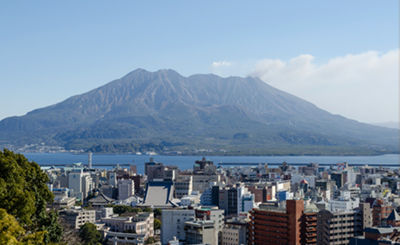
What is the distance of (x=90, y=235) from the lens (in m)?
22.7

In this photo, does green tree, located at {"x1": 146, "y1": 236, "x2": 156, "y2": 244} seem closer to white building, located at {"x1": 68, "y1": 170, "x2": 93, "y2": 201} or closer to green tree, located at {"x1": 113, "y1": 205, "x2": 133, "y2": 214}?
green tree, located at {"x1": 113, "y1": 205, "x2": 133, "y2": 214}

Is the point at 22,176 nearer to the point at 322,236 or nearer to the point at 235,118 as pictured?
the point at 322,236

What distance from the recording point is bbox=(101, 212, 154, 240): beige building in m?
24.0

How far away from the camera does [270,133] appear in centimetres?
15850

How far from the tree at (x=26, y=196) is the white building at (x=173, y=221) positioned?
45.2 feet

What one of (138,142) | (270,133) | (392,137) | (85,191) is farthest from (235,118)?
(85,191)

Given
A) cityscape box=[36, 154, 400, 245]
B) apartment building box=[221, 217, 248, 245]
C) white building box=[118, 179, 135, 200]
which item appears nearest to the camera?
cityscape box=[36, 154, 400, 245]

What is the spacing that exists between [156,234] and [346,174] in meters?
33.8

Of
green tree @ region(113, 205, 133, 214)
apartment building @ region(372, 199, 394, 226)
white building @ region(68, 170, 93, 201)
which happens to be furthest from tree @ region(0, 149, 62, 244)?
white building @ region(68, 170, 93, 201)

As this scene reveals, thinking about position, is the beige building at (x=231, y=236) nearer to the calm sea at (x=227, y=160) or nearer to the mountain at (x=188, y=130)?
the calm sea at (x=227, y=160)

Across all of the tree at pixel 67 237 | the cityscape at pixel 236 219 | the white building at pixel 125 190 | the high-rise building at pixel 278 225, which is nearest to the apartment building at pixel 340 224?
the cityscape at pixel 236 219

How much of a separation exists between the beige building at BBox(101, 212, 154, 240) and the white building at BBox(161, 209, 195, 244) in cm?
112

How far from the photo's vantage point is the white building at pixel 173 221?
923 inches

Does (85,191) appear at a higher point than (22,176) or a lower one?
lower
